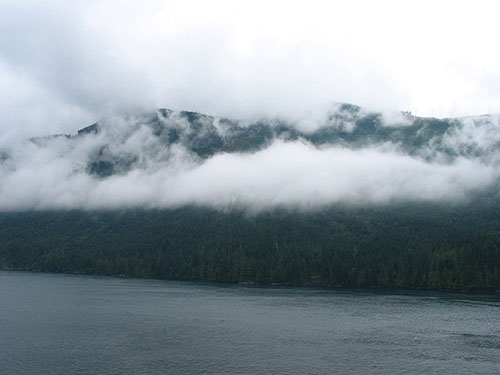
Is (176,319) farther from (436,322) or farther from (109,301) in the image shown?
(436,322)

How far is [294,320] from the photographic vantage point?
148 meters

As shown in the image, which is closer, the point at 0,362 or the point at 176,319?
the point at 0,362

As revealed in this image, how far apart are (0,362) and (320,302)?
132m

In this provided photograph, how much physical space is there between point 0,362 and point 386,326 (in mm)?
103784

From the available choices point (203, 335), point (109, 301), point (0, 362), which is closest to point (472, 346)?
point (203, 335)

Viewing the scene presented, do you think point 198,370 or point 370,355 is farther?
point 370,355

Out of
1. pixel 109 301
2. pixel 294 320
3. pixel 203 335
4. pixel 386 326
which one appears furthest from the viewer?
pixel 109 301

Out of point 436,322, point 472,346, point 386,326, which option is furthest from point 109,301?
point 472,346

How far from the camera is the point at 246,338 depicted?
119 meters

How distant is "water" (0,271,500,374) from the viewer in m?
92.0

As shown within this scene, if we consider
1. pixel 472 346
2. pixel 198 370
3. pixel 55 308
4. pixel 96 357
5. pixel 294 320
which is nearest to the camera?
pixel 198 370

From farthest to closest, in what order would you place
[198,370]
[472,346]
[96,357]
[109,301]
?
[109,301], [472,346], [96,357], [198,370]

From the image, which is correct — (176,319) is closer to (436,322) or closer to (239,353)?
(239,353)

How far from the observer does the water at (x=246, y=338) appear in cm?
9200
